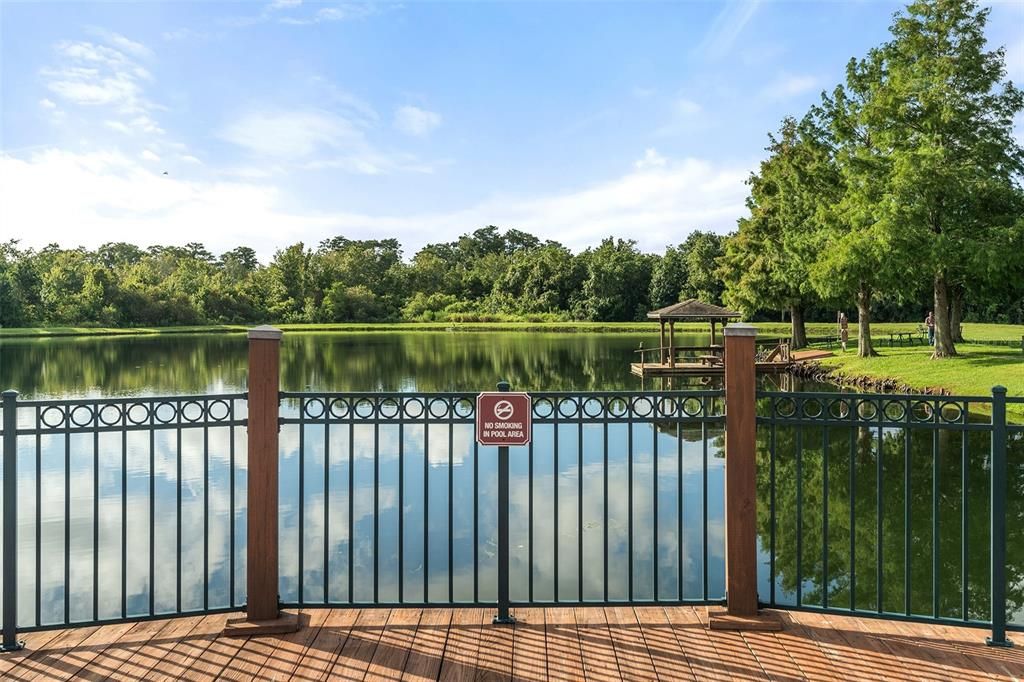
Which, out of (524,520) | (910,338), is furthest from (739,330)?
(910,338)

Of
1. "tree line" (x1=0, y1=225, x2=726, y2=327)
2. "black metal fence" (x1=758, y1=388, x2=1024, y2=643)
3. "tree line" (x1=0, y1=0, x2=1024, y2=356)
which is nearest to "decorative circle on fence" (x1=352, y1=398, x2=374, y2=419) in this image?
"black metal fence" (x1=758, y1=388, x2=1024, y2=643)

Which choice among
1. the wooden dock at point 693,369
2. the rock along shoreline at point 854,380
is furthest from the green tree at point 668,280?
the wooden dock at point 693,369

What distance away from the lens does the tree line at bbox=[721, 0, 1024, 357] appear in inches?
814

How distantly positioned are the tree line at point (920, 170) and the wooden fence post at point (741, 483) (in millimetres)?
19086

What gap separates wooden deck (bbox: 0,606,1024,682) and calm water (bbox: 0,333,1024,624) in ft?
1.08

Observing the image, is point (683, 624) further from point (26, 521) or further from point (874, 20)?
point (874, 20)

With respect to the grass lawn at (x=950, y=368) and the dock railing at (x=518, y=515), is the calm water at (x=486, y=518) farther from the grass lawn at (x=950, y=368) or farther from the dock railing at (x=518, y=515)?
the grass lawn at (x=950, y=368)

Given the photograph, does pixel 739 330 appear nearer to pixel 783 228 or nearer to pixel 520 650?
pixel 520 650

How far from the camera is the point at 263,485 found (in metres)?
3.82

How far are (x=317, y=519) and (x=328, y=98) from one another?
35.1 meters

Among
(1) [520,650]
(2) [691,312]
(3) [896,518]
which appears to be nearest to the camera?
(1) [520,650]

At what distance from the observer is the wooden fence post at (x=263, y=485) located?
3.74m

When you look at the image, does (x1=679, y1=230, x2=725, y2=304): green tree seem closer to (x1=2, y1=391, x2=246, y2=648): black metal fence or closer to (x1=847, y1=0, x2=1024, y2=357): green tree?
(x1=847, y1=0, x2=1024, y2=357): green tree

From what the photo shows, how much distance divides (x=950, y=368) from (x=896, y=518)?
1289 cm
